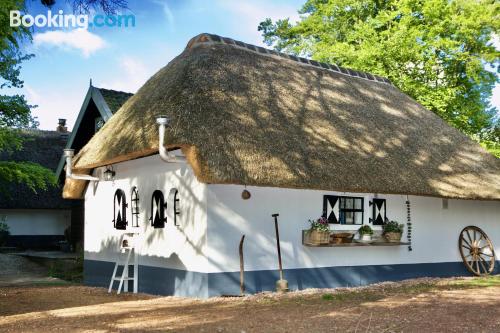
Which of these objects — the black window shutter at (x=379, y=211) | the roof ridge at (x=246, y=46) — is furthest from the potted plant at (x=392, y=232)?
the roof ridge at (x=246, y=46)

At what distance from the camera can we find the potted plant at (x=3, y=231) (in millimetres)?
26859

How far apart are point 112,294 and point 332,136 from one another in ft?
19.5

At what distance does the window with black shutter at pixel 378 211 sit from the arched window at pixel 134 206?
545 cm

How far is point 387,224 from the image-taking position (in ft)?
44.6

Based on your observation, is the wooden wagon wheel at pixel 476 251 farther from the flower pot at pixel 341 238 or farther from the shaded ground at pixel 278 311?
the flower pot at pixel 341 238

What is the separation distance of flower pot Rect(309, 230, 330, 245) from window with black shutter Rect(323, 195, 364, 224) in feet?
2.60

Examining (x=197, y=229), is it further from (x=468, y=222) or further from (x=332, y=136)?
(x=468, y=222)

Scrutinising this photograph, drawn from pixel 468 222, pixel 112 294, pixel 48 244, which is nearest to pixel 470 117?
pixel 468 222

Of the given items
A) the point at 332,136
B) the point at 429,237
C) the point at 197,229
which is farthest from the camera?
the point at 429,237

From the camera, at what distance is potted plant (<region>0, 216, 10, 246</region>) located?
88.1 ft

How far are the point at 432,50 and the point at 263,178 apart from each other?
575 inches

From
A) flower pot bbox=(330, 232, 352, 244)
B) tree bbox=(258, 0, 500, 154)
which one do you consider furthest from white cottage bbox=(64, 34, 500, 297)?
tree bbox=(258, 0, 500, 154)

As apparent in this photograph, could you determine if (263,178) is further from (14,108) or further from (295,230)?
(14,108)

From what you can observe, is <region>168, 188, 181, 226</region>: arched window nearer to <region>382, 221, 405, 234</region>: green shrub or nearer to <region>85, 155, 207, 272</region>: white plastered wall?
<region>85, 155, 207, 272</region>: white plastered wall
